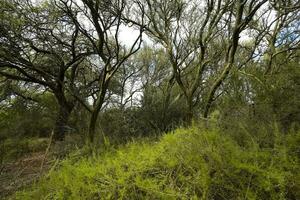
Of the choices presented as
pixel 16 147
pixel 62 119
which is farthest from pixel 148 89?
pixel 16 147

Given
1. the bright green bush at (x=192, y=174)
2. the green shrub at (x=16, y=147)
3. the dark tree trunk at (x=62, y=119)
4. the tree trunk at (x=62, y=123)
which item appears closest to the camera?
the bright green bush at (x=192, y=174)

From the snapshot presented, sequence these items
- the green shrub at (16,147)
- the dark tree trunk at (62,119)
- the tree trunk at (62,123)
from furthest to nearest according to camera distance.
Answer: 1. the tree trunk at (62,123)
2. the dark tree trunk at (62,119)
3. the green shrub at (16,147)

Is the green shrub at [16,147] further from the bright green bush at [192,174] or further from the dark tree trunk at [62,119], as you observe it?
the bright green bush at [192,174]

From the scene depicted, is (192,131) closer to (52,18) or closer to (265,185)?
(265,185)

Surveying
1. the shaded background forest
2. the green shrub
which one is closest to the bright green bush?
the shaded background forest

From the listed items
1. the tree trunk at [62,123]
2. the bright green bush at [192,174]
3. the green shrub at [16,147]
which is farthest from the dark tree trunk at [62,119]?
the bright green bush at [192,174]

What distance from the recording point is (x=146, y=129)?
1308cm

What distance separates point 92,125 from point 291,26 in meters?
8.28

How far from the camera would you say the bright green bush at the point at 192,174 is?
377 centimetres

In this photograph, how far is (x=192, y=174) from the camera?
14.3 ft

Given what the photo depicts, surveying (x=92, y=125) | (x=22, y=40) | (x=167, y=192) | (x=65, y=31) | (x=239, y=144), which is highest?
(x=65, y=31)

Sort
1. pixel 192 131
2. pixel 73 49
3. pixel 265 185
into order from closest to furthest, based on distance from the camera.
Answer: pixel 265 185 → pixel 192 131 → pixel 73 49

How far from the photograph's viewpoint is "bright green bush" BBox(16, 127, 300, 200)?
3.77 m

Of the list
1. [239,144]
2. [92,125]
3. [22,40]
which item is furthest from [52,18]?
[239,144]
